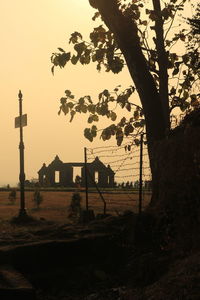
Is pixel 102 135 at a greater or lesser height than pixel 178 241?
greater

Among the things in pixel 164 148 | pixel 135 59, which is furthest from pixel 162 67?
pixel 164 148

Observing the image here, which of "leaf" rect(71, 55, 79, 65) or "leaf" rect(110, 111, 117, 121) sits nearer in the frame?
"leaf" rect(71, 55, 79, 65)

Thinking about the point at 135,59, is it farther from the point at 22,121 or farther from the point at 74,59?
the point at 22,121

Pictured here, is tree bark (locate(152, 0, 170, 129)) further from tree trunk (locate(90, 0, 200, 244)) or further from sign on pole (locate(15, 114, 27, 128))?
sign on pole (locate(15, 114, 27, 128))

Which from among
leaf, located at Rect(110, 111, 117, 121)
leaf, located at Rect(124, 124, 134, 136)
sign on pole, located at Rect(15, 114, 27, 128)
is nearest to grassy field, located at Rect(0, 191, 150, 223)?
leaf, located at Rect(124, 124, 134, 136)

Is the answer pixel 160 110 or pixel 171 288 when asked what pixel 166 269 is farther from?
pixel 160 110

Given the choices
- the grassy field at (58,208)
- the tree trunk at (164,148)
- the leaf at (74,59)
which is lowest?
the grassy field at (58,208)

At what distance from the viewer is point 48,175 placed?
66375 mm

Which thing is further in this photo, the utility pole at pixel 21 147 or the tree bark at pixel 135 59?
the utility pole at pixel 21 147

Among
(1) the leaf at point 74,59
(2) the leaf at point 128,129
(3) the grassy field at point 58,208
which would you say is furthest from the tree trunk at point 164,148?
(3) the grassy field at point 58,208

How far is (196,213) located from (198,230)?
268 mm

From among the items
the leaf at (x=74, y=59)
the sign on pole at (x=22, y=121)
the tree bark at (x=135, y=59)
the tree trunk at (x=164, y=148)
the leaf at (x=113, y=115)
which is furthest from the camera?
the sign on pole at (x=22, y=121)

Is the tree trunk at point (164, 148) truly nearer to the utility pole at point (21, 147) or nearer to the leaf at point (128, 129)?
the leaf at point (128, 129)

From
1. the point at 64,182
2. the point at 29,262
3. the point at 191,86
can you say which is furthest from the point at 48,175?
the point at 29,262
